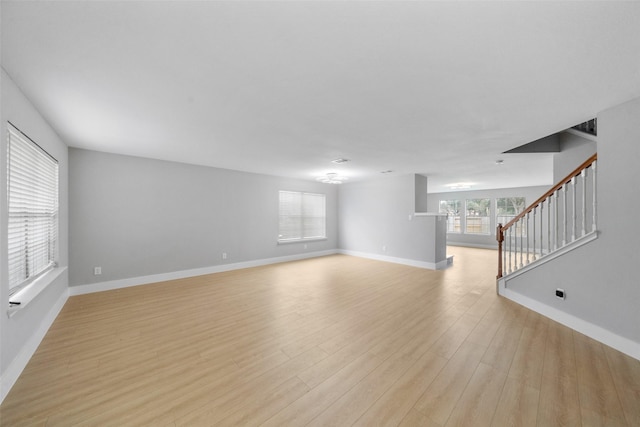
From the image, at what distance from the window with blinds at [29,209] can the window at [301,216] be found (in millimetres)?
4254

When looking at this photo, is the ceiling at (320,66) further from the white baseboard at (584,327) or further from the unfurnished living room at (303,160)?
the white baseboard at (584,327)

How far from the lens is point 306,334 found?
2574mm

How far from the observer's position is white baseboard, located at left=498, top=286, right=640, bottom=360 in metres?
2.15

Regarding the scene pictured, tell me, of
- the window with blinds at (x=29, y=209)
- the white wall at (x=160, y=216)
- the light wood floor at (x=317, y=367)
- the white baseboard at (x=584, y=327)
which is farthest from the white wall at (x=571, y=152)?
the window with blinds at (x=29, y=209)

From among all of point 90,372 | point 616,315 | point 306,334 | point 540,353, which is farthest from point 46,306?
point 616,315

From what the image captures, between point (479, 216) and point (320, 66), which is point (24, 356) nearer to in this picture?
point (320, 66)

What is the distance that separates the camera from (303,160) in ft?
14.9

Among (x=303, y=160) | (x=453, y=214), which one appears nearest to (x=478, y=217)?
(x=453, y=214)

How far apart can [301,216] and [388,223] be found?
2.55m

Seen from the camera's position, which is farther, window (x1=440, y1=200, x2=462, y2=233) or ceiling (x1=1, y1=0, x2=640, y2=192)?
window (x1=440, y1=200, x2=462, y2=233)

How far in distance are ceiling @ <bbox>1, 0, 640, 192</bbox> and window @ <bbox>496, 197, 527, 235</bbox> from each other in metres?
6.98

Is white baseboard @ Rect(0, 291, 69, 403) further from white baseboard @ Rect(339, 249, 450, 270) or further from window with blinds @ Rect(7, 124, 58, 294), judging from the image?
white baseboard @ Rect(339, 249, 450, 270)

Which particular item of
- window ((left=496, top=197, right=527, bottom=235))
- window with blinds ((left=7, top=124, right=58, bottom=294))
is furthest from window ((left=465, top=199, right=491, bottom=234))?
window with blinds ((left=7, top=124, right=58, bottom=294))

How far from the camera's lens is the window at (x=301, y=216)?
6645mm
